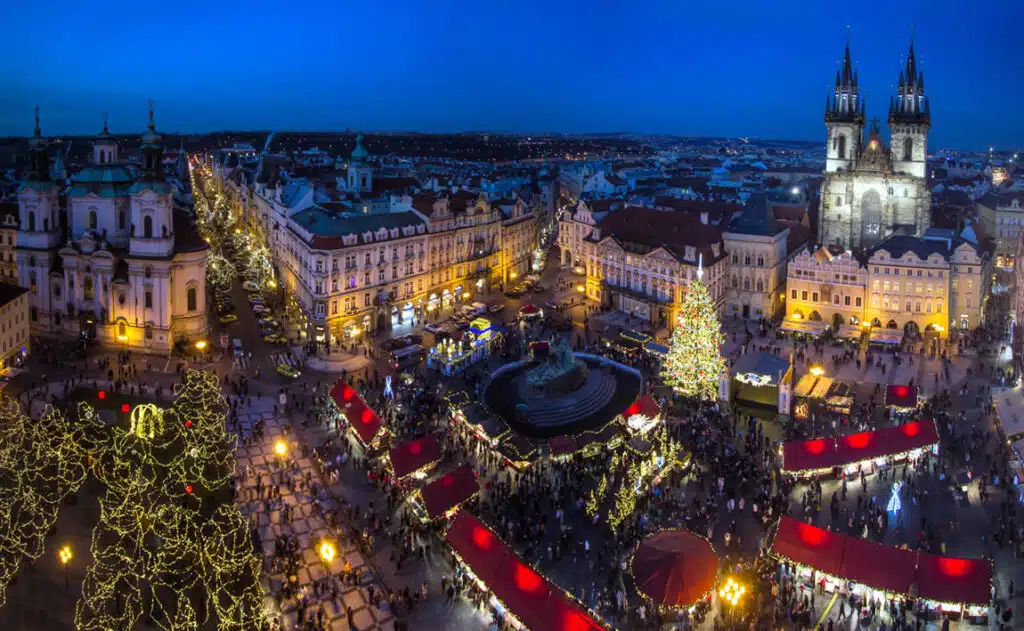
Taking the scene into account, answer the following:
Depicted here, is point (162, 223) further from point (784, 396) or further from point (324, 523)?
point (784, 396)

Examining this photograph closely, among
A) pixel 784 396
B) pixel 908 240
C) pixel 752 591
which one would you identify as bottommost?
pixel 752 591

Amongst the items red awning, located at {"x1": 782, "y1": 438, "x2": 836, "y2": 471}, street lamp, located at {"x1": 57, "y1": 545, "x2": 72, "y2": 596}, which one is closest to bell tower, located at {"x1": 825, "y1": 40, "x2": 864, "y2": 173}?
red awning, located at {"x1": 782, "y1": 438, "x2": 836, "y2": 471}

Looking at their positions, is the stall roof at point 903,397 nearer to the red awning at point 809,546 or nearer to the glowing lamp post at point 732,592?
the red awning at point 809,546

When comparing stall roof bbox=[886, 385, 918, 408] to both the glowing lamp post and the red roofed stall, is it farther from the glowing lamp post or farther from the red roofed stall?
the red roofed stall

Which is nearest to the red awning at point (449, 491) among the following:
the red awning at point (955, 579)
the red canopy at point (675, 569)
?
the red canopy at point (675, 569)

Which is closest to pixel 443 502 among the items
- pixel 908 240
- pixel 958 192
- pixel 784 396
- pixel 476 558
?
pixel 476 558

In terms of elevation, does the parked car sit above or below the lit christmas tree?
below

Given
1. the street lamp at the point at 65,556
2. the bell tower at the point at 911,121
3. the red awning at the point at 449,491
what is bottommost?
the street lamp at the point at 65,556
